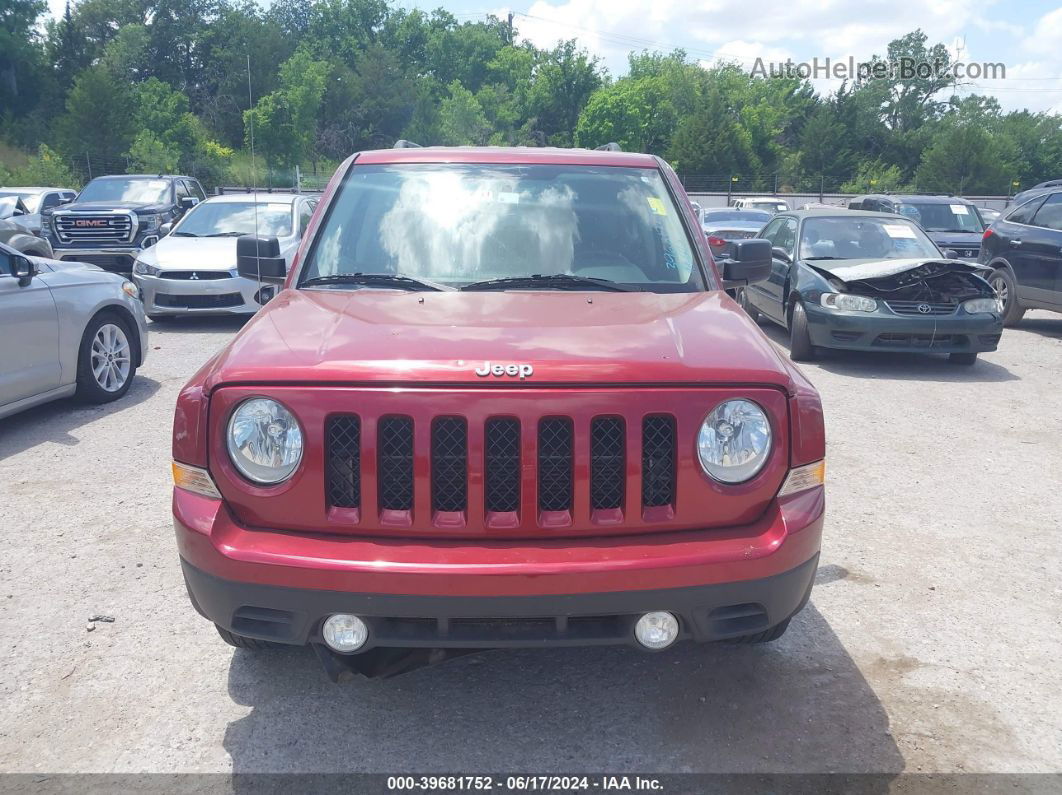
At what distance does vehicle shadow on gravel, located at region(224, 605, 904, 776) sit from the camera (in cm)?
283

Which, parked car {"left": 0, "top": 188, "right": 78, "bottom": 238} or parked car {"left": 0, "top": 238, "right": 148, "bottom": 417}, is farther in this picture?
parked car {"left": 0, "top": 188, "right": 78, "bottom": 238}

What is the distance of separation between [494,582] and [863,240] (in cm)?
894

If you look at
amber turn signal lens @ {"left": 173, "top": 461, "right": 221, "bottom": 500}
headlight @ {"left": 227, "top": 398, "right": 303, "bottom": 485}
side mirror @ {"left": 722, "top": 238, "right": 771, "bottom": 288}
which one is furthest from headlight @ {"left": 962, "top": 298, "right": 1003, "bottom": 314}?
amber turn signal lens @ {"left": 173, "top": 461, "right": 221, "bottom": 500}

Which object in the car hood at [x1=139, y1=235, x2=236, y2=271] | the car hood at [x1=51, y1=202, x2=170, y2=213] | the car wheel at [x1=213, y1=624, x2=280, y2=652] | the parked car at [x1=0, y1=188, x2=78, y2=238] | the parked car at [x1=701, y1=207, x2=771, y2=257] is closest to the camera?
the car wheel at [x1=213, y1=624, x2=280, y2=652]

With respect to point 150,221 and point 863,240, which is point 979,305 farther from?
point 150,221

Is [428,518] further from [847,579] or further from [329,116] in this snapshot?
[329,116]

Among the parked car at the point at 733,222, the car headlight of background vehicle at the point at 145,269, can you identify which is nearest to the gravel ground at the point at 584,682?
the car headlight of background vehicle at the point at 145,269

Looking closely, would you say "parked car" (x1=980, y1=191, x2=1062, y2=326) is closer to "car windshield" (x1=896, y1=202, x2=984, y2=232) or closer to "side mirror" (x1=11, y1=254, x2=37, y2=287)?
"car windshield" (x1=896, y1=202, x2=984, y2=232)

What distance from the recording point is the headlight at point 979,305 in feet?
29.5

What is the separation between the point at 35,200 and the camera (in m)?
19.6

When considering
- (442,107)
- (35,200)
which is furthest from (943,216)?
(442,107)

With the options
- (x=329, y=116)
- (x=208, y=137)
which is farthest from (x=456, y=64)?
(x=208, y=137)

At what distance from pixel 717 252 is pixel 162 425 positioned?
901 centimetres

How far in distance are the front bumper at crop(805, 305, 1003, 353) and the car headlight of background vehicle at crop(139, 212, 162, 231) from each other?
1189 centimetres
